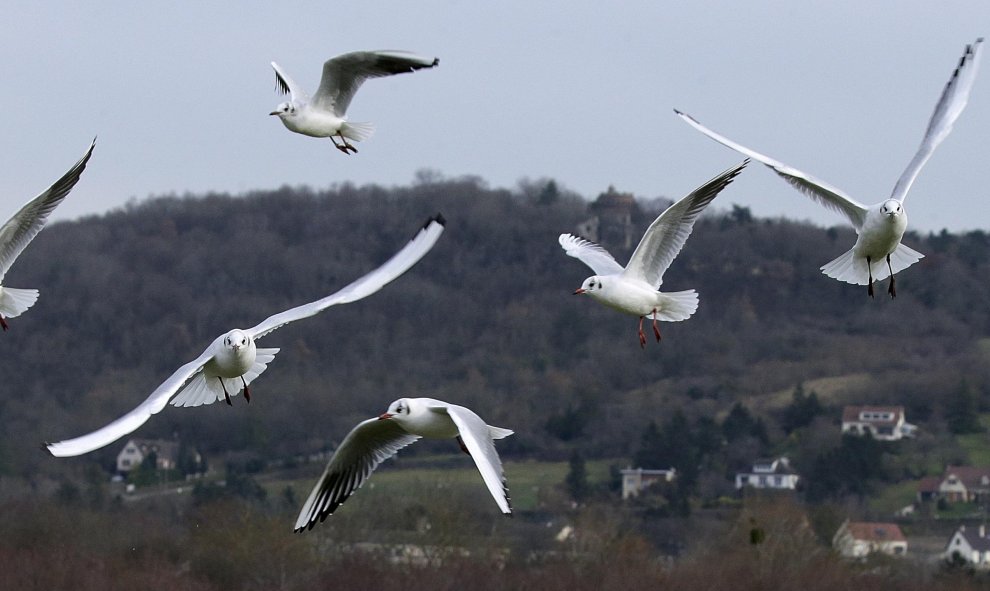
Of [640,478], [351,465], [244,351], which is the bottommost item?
[351,465]

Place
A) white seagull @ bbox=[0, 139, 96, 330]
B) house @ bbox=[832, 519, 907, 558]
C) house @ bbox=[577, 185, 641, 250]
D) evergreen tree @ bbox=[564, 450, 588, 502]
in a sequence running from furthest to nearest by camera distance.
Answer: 1. house @ bbox=[577, 185, 641, 250]
2. evergreen tree @ bbox=[564, 450, 588, 502]
3. house @ bbox=[832, 519, 907, 558]
4. white seagull @ bbox=[0, 139, 96, 330]

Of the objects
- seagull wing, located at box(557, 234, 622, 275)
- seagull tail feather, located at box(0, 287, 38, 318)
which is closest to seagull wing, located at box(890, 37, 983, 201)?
seagull wing, located at box(557, 234, 622, 275)

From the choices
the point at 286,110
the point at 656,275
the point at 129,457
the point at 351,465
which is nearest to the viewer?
the point at 351,465

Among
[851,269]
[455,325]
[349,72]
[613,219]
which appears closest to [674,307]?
[851,269]

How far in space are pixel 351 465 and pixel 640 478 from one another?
49700 millimetres

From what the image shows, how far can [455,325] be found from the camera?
282 ft

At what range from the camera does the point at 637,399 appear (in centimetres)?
7731

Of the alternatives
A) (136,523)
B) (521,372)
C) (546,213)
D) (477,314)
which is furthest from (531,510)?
(546,213)

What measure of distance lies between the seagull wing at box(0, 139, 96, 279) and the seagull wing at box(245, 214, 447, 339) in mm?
2594

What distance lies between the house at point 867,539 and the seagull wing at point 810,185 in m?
30.1

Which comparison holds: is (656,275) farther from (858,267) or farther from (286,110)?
(286,110)

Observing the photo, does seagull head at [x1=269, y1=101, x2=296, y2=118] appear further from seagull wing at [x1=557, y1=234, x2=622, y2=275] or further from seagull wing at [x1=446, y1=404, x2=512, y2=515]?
seagull wing at [x1=446, y1=404, x2=512, y2=515]

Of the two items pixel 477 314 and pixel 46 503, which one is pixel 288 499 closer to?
pixel 46 503

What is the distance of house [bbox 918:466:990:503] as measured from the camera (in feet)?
197
